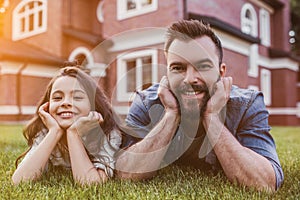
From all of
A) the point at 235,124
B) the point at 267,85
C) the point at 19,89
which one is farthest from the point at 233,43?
the point at 235,124

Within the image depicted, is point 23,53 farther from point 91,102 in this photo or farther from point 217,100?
point 217,100

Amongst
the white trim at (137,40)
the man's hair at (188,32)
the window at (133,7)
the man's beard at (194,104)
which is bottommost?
the man's beard at (194,104)

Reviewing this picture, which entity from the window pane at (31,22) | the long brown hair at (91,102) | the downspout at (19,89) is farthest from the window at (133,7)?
the long brown hair at (91,102)

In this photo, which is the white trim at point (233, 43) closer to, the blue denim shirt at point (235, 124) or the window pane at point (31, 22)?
the window pane at point (31, 22)

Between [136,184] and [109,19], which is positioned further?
[109,19]

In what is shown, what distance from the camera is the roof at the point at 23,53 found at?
8.49 metres

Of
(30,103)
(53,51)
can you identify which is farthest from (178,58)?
(53,51)

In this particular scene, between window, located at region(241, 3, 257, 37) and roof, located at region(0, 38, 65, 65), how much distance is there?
18.0 ft

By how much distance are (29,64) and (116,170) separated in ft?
26.7

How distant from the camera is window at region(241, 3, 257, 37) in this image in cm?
1154

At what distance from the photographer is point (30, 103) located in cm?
830

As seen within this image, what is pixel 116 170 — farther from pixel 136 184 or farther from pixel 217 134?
pixel 217 134

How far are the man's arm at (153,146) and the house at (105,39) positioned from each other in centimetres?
450

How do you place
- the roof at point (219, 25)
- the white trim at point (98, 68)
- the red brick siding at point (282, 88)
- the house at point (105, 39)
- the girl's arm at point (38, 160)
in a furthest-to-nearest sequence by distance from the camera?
1. the red brick siding at point (282, 88)
2. the roof at point (219, 25)
3. the house at point (105, 39)
4. the white trim at point (98, 68)
5. the girl's arm at point (38, 160)
